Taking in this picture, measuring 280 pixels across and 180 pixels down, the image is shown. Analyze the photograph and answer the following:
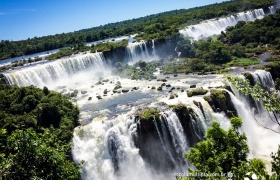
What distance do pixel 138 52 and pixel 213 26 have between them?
30.3m

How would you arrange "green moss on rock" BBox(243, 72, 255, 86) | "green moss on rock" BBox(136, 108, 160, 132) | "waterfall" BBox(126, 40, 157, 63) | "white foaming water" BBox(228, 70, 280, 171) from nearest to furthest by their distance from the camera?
"green moss on rock" BBox(136, 108, 160, 132) < "white foaming water" BBox(228, 70, 280, 171) < "green moss on rock" BBox(243, 72, 255, 86) < "waterfall" BBox(126, 40, 157, 63)

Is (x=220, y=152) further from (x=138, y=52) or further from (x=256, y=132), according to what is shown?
(x=138, y=52)

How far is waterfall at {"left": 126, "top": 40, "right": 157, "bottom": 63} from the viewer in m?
55.8

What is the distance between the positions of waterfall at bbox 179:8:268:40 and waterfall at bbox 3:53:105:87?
87.5 ft

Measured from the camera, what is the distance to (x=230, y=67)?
4409 centimetres

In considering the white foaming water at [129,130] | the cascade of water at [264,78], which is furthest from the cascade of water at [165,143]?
the cascade of water at [264,78]

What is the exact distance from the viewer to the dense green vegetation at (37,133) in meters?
11.2

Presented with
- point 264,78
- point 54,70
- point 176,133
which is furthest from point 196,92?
point 54,70

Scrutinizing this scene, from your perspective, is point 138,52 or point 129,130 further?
point 138,52

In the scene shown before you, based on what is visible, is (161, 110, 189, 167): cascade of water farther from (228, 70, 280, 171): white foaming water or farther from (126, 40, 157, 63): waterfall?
(126, 40, 157, 63): waterfall

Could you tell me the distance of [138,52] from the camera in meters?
56.7

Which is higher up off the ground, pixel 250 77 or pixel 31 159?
pixel 31 159

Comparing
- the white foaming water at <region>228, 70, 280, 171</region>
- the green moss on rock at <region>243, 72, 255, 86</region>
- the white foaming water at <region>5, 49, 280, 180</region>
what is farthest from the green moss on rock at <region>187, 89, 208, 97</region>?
the green moss on rock at <region>243, 72, 255, 86</region>

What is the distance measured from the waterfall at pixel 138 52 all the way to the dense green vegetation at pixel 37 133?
87.4ft
